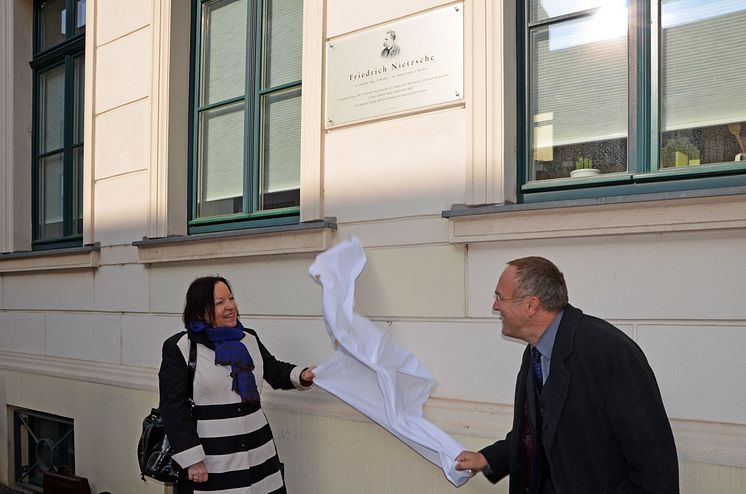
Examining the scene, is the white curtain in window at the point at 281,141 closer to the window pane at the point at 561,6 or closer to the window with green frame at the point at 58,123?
the window pane at the point at 561,6

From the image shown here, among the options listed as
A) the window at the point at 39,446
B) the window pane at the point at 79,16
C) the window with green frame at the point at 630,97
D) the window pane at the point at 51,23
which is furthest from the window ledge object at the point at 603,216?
the window pane at the point at 51,23

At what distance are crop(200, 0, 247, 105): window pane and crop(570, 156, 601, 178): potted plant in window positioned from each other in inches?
99.6

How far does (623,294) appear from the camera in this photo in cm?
310

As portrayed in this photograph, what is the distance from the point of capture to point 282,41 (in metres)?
4.78

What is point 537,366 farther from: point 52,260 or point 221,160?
point 52,260

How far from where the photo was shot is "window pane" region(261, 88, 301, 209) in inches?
183

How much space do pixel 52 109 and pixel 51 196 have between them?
83 cm

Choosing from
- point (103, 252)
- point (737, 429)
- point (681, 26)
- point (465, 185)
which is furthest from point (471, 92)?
point (103, 252)

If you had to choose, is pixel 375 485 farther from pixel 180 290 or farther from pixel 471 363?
pixel 180 290

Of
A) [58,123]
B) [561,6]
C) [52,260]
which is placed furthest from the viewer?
[58,123]

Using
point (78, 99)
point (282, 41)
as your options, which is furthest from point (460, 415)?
point (78, 99)

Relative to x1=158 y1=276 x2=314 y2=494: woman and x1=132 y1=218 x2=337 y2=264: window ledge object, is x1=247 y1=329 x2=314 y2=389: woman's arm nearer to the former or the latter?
x1=158 y1=276 x2=314 y2=494: woman

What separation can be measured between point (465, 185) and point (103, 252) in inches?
130

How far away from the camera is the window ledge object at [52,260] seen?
18.5 ft
